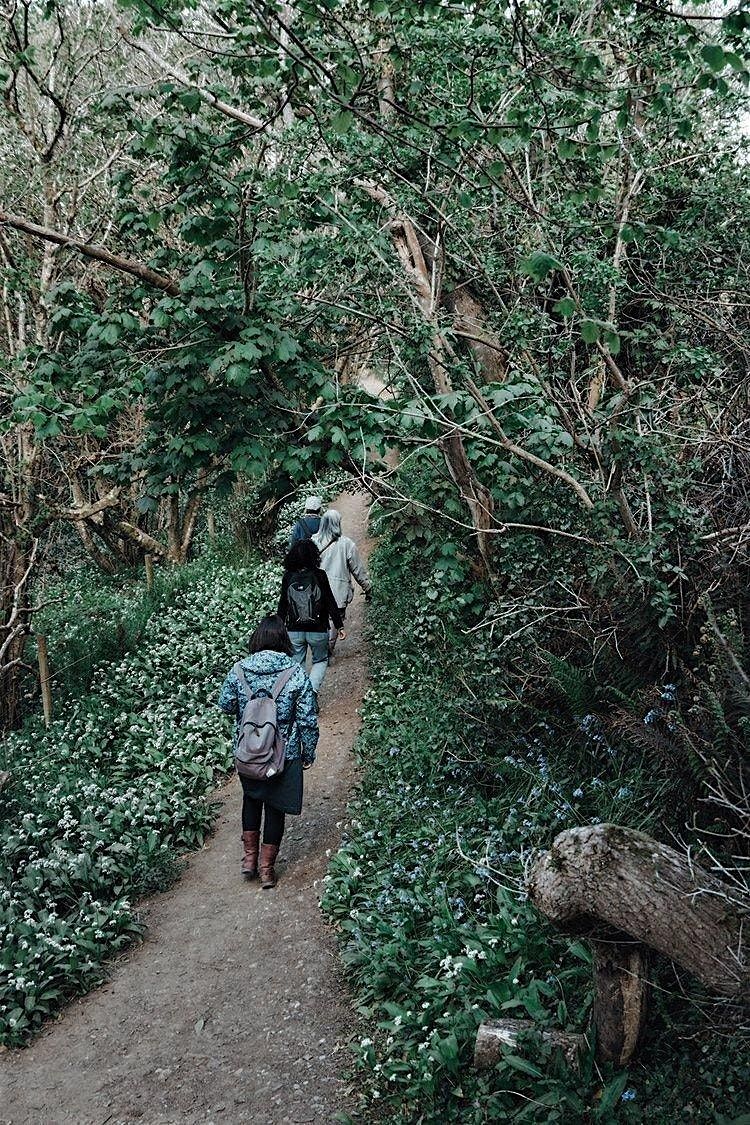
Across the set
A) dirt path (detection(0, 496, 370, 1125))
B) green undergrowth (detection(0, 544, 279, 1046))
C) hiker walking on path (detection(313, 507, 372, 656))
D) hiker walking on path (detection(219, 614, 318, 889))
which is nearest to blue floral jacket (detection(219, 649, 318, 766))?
hiker walking on path (detection(219, 614, 318, 889))

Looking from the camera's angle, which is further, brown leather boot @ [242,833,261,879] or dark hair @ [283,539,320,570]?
dark hair @ [283,539,320,570]

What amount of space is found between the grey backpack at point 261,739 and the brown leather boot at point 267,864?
755 mm

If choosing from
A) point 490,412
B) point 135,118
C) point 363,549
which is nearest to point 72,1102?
point 490,412

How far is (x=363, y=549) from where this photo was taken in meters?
17.6

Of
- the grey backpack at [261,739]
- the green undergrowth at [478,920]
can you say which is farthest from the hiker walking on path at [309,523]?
the grey backpack at [261,739]

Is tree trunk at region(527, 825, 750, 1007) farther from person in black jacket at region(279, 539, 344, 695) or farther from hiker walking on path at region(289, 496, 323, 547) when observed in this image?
hiker walking on path at region(289, 496, 323, 547)

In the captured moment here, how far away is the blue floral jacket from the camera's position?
20.8 feet

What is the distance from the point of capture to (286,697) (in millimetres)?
6363

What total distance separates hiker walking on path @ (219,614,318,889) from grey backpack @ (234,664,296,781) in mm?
45

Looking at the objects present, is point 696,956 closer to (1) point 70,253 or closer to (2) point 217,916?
(2) point 217,916

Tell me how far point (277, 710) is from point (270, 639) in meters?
0.55

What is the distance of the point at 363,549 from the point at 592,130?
13180mm

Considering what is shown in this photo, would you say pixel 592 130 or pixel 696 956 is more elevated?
pixel 592 130

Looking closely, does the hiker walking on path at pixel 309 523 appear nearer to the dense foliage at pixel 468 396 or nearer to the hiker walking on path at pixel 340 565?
the hiker walking on path at pixel 340 565
